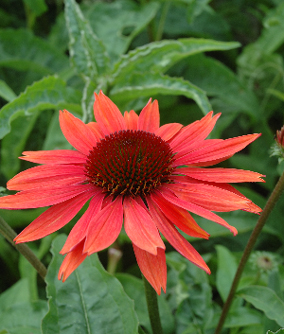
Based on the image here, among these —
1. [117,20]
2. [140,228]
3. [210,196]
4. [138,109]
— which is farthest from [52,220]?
[117,20]

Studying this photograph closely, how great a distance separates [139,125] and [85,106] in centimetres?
28

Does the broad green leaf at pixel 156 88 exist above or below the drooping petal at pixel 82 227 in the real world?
below

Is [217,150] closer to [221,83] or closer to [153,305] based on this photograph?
[153,305]

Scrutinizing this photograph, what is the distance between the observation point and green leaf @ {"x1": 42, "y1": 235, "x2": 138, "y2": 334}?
635 millimetres

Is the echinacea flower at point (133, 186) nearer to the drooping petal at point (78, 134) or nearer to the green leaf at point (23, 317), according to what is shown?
the drooping petal at point (78, 134)

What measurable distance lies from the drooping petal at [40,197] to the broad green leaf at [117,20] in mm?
753

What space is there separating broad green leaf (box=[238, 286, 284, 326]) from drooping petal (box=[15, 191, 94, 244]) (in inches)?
13.9

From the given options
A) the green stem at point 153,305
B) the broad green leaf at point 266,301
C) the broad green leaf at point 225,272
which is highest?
the green stem at point 153,305

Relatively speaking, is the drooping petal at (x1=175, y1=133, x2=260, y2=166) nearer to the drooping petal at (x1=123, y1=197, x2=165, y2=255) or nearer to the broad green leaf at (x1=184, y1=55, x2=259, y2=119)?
the drooping petal at (x1=123, y1=197, x2=165, y2=255)

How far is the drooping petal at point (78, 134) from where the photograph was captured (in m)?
0.72

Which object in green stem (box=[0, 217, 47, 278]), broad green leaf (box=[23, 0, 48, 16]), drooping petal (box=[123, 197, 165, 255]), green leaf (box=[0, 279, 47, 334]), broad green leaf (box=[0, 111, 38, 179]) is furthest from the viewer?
broad green leaf (box=[23, 0, 48, 16])

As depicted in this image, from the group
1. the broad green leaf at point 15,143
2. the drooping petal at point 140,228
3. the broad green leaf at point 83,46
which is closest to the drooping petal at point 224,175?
the drooping petal at point 140,228

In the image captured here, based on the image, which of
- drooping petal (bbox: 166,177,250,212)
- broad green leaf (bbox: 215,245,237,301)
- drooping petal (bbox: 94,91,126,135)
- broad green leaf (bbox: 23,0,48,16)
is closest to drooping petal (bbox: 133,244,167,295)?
drooping petal (bbox: 166,177,250,212)

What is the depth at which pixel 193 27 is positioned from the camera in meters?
1.62
